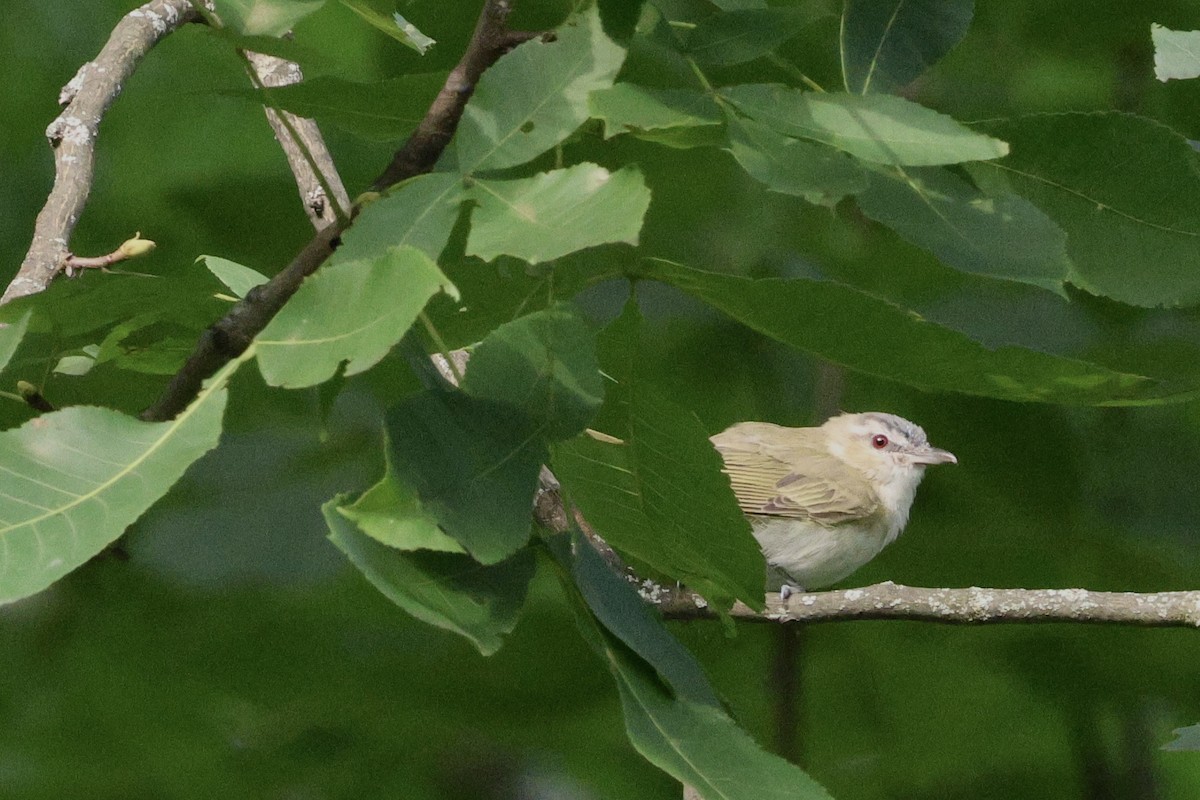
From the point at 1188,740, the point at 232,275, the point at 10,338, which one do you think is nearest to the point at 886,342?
the point at 10,338

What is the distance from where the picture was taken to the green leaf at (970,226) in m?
1.32

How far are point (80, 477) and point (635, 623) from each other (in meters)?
0.57

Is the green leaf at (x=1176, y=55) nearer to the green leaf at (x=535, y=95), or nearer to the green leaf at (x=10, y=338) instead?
the green leaf at (x=535, y=95)

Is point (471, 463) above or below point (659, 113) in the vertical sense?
below

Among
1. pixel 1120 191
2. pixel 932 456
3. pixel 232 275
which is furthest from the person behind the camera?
pixel 932 456

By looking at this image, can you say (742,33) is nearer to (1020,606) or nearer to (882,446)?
(1020,606)

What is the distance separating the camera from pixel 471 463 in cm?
119

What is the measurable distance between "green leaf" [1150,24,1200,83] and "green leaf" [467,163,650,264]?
48.0 inches

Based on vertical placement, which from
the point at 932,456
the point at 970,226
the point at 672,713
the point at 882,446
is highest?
the point at 970,226

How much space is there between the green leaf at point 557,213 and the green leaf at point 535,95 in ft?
0.17

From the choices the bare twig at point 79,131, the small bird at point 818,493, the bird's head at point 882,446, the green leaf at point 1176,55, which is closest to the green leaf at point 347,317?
the bare twig at point 79,131

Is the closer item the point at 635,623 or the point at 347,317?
the point at 347,317

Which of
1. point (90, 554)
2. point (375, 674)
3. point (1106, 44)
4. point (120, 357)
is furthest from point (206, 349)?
point (1106, 44)

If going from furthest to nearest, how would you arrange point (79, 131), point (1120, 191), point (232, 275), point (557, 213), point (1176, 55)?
point (79, 131), point (1176, 55), point (232, 275), point (1120, 191), point (557, 213)
